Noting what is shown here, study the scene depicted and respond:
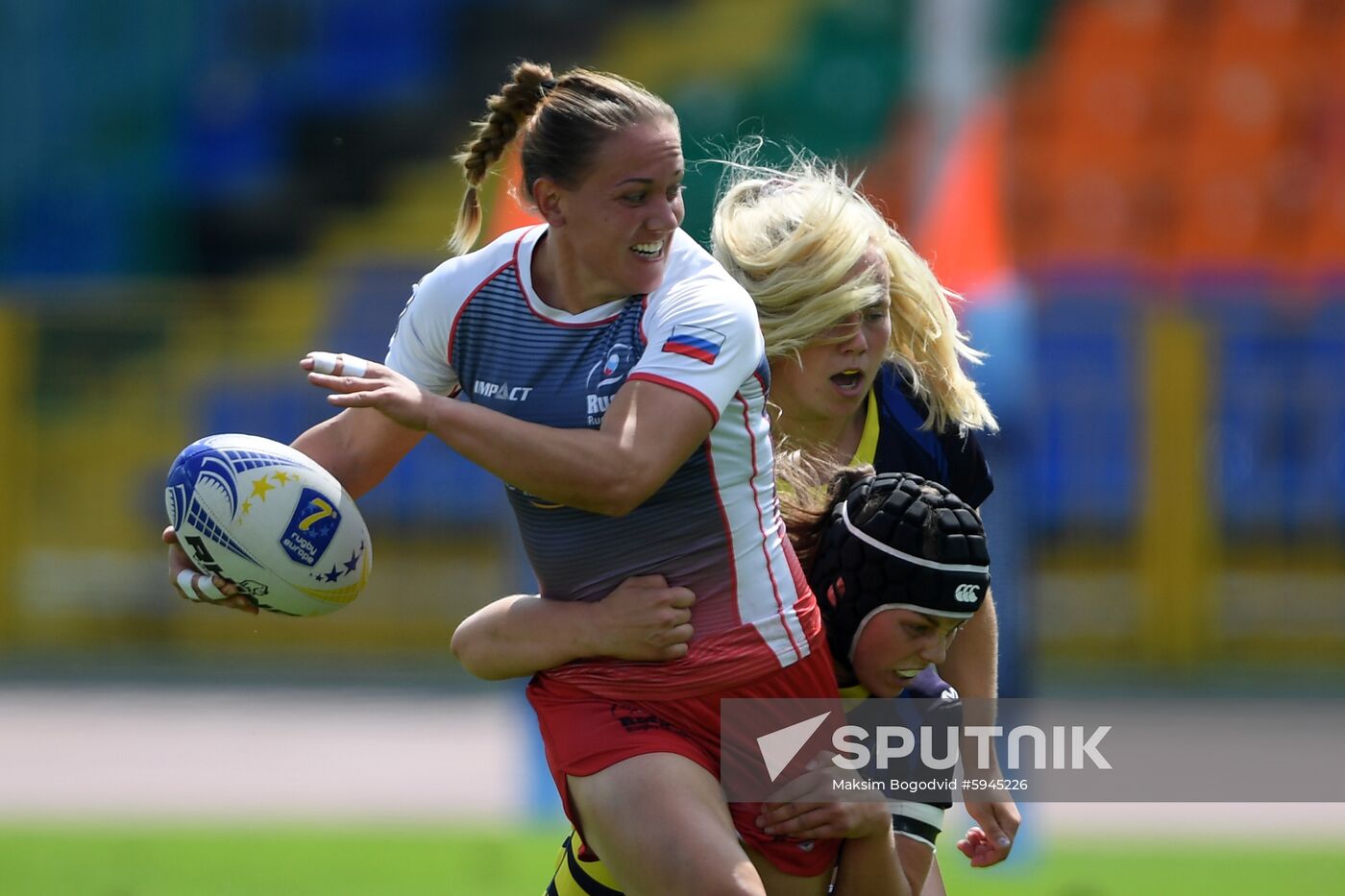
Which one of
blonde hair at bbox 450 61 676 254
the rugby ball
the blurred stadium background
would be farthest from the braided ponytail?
the blurred stadium background

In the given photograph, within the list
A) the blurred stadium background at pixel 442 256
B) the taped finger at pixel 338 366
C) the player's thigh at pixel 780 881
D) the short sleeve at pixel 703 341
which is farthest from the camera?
the blurred stadium background at pixel 442 256

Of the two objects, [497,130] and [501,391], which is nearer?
[501,391]

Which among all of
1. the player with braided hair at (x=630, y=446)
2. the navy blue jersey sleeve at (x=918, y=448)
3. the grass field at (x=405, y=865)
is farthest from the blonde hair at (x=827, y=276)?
the grass field at (x=405, y=865)

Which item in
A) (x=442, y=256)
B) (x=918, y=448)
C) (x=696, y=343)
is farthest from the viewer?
(x=442, y=256)

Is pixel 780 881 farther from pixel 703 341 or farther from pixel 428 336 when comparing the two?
pixel 428 336

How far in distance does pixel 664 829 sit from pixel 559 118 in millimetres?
1418

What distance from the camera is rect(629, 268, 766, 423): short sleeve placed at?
357cm

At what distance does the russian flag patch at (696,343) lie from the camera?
11.8 feet

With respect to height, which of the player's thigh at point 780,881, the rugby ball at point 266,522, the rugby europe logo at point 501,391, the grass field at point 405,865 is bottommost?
the grass field at point 405,865

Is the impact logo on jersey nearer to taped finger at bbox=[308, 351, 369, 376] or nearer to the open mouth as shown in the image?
the open mouth

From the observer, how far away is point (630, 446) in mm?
3500

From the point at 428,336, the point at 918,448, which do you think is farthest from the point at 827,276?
the point at 428,336

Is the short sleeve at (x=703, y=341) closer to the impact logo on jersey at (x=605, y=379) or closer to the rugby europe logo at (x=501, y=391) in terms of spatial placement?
the impact logo on jersey at (x=605, y=379)

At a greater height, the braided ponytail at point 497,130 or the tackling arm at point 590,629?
the braided ponytail at point 497,130
